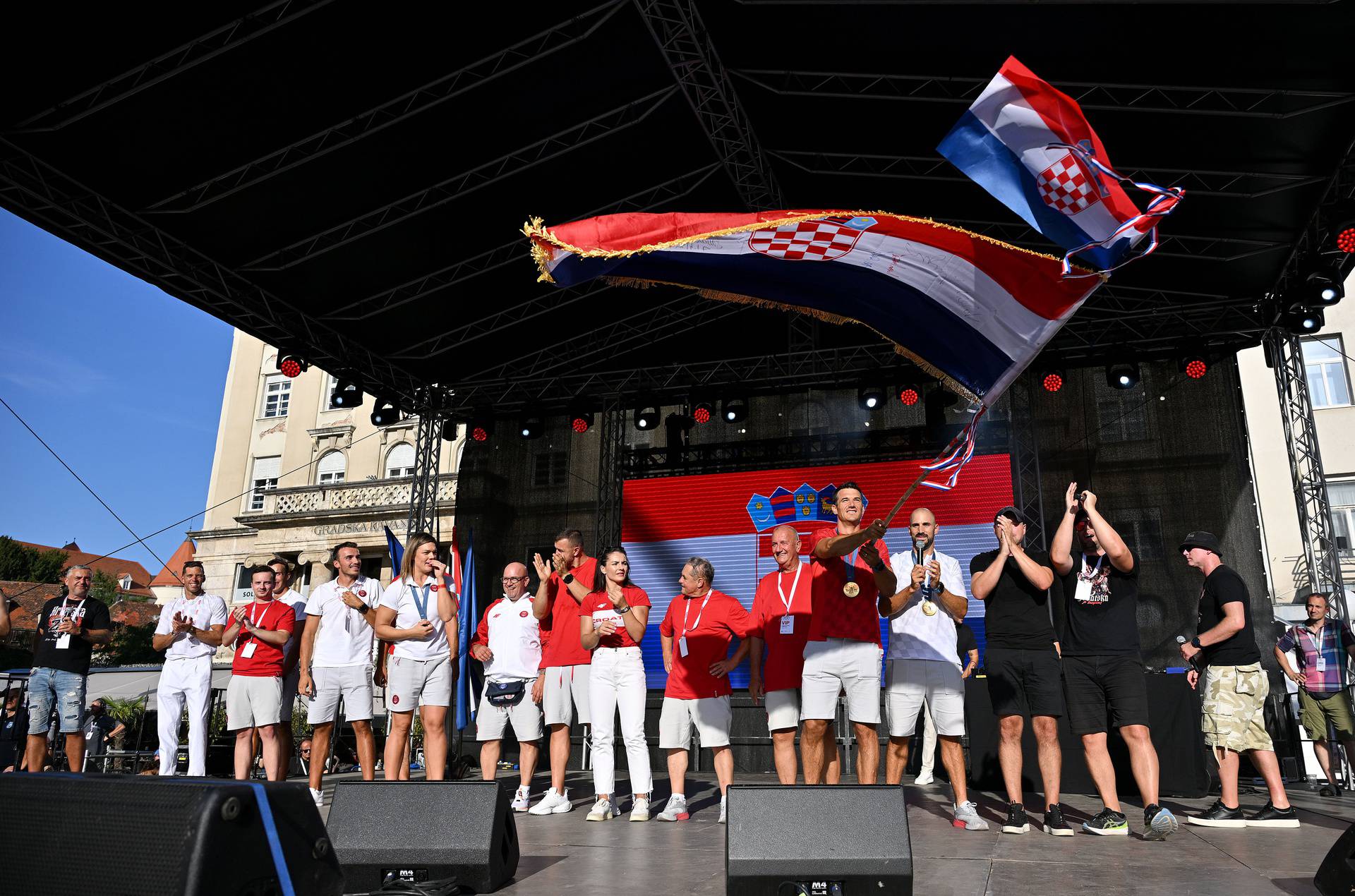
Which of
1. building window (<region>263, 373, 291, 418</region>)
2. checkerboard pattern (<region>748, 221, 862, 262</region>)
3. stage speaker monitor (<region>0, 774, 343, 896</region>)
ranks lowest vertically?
stage speaker monitor (<region>0, 774, 343, 896</region>)

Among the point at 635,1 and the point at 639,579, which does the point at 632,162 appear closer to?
the point at 635,1

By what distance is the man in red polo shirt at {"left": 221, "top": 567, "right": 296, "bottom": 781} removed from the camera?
22.5 ft

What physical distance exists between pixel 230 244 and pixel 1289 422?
11147 mm

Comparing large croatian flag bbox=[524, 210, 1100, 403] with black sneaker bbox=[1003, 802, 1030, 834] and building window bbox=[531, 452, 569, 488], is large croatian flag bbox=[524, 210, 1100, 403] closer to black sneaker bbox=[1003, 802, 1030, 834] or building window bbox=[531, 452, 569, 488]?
black sneaker bbox=[1003, 802, 1030, 834]

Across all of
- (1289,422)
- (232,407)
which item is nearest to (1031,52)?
(1289,422)

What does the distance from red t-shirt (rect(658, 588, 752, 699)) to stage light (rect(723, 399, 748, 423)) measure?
6046 mm

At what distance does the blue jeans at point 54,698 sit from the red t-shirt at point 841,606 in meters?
5.88

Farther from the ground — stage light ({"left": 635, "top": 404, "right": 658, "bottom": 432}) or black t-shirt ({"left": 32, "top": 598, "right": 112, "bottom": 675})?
stage light ({"left": 635, "top": 404, "right": 658, "bottom": 432})

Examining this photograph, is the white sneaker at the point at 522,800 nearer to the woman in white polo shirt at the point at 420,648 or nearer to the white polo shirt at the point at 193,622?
the woman in white polo shirt at the point at 420,648

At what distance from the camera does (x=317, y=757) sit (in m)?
A: 6.73

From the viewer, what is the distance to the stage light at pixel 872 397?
38.2ft

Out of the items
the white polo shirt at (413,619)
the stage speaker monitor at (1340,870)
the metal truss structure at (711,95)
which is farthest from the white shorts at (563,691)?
the metal truss structure at (711,95)

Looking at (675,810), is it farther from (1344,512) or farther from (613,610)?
(1344,512)

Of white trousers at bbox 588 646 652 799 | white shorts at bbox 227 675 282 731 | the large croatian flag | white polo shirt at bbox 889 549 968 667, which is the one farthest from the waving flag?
white shorts at bbox 227 675 282 731
